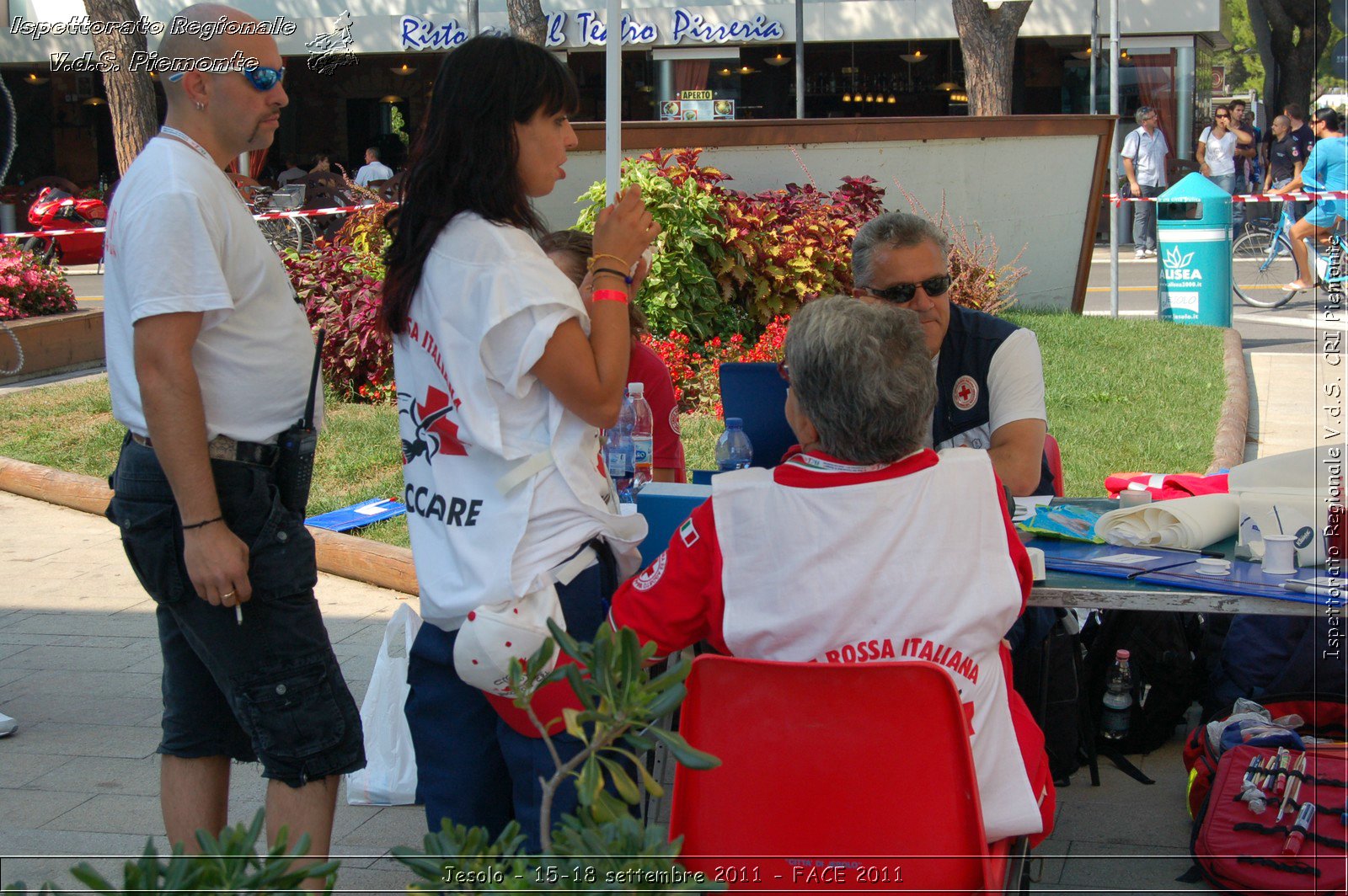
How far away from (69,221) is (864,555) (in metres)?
21.0

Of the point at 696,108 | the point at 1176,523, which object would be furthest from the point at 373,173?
the point at 1176,523

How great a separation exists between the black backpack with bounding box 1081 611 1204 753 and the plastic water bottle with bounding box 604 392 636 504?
4.78ft

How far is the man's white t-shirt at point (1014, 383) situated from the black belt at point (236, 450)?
1.69 m

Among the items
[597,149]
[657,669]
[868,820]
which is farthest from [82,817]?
[597,149]

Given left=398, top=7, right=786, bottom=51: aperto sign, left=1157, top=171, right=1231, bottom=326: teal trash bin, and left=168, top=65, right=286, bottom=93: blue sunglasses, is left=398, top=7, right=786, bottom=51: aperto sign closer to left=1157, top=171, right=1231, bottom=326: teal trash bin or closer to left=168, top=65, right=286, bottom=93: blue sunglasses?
left=1157, top=171, right=1231, bottom=326: teal trash bin

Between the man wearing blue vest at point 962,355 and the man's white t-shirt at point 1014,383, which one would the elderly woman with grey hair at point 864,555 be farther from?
the man's white t-shirt at point 1014,383

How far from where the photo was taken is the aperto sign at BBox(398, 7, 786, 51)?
2106cm

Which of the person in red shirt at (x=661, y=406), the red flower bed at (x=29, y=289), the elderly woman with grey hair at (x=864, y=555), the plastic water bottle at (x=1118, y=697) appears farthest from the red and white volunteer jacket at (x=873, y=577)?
the red flower bed at (x=29, y=289)

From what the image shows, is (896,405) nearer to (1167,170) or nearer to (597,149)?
(597,149)

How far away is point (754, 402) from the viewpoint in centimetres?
336

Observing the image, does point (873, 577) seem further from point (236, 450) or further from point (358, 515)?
point (358, 515)

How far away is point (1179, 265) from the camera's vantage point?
10750 mm

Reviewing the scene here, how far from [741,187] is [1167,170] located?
1320 cm

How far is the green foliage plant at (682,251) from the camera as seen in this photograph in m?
7.97
